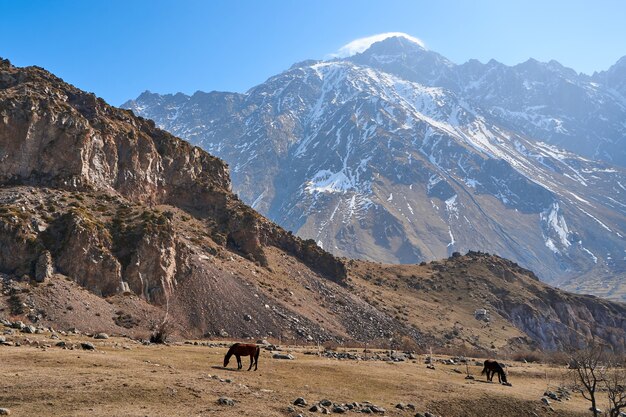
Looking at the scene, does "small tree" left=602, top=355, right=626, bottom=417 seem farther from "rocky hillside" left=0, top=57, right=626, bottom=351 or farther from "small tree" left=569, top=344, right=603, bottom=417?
"rocky hillside" left=0, top=57, right=626, bottom=351

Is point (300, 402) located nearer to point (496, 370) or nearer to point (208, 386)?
point (208, 386)

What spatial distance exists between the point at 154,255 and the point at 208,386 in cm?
5186

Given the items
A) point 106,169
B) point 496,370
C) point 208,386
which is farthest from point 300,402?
point 106,169

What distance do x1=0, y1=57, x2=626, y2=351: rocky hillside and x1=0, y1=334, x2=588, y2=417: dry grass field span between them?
23.8 metres

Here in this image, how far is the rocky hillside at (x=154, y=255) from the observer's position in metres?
65.9

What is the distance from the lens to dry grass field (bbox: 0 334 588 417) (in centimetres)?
2339

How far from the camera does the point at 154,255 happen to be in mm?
76812

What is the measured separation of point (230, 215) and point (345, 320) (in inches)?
1280

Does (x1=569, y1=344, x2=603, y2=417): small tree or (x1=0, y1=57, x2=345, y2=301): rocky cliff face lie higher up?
(x1=0, y1=57, x2=345, y2=301): rocky cliff face

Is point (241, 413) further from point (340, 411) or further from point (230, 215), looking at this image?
point (230, 215)

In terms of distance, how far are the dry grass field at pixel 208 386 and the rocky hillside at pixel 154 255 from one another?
2378cm

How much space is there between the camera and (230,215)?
109m

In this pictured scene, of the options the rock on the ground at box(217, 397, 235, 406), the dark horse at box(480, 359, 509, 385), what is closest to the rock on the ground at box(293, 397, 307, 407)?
the rock on the ground at box(217, 397, 235, 406)

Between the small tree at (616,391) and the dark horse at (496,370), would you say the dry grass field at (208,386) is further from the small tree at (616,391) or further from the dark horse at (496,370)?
the small tree at (616,391)
